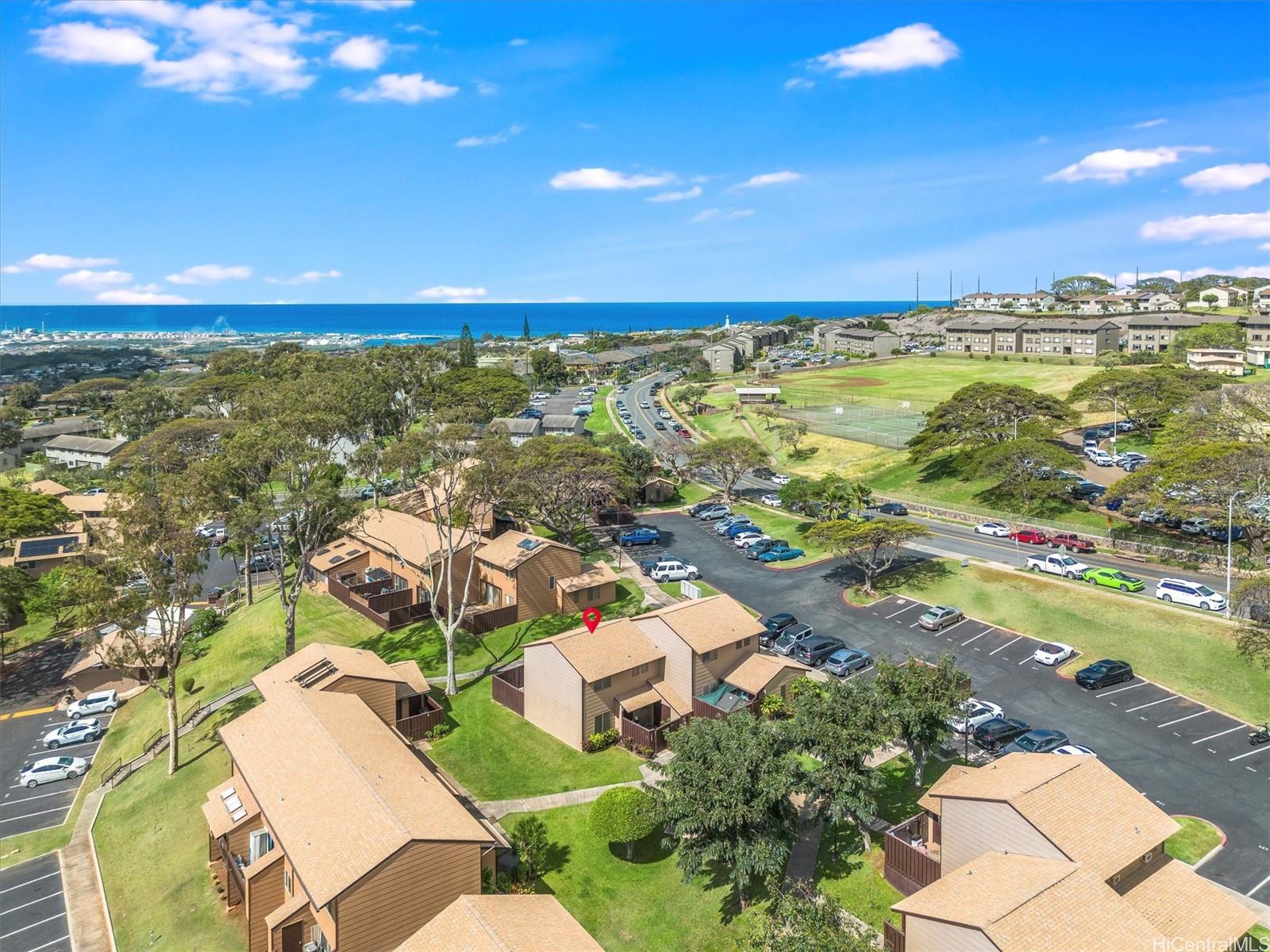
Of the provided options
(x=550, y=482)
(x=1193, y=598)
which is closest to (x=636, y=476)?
(x=550, y=482)

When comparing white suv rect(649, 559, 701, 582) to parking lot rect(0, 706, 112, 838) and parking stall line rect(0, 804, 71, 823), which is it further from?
parking stall line rect(0, 804, 71, 823)

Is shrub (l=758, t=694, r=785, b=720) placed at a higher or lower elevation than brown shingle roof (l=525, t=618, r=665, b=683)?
lower

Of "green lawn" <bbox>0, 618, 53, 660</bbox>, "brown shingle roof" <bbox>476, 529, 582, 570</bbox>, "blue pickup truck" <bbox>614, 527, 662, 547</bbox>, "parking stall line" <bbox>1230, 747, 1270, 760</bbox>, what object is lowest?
"green lawn" <bbox>0, 618, 53, 660</bbox>

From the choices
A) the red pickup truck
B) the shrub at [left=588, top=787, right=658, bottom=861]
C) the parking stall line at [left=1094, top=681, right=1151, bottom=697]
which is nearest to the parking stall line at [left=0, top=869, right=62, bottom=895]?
the shrub at [left=588, top=787, right=658, bottom=861]

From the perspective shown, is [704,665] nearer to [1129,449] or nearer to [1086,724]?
[1086,724]

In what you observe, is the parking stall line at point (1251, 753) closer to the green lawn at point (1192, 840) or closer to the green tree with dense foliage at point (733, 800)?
the green lawn at point (1192, 840)

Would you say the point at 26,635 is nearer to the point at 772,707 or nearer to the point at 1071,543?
the point at 772,707
